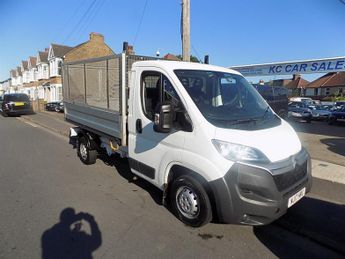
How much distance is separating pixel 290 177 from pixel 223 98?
1486 mm

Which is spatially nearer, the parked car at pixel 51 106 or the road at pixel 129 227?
the road at pixel 129 227

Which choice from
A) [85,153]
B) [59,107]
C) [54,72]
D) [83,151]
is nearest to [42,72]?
A: [54,72]

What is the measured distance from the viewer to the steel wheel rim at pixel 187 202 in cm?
405

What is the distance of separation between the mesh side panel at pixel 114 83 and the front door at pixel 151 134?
22.2 inches

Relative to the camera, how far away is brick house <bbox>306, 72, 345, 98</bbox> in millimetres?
58875

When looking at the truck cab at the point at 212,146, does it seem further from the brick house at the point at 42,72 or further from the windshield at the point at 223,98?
the brick house at the point at 42,72

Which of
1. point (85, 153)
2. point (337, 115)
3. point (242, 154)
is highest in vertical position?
point (242, 154)

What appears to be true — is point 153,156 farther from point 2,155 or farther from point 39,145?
point 39,145

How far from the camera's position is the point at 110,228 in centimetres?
413

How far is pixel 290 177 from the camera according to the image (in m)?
3.75

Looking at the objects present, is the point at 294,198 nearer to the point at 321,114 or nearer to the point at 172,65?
the point at 172,65

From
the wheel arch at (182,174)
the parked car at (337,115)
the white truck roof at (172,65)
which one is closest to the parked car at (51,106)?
the parked car at (337,115)

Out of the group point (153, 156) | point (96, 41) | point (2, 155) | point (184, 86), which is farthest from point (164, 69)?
point (96, 41)

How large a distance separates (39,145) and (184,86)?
321 inches
